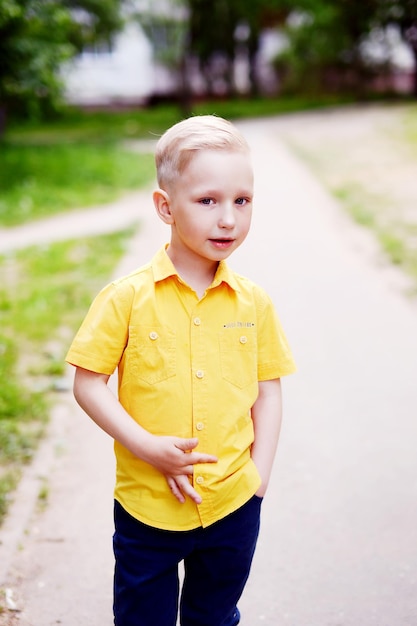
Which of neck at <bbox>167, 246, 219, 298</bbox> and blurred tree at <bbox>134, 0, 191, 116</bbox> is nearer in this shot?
neck at <bbox>167, 246, 219, 298</bbox>

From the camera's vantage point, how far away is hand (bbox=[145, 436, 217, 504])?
1679 millimetres

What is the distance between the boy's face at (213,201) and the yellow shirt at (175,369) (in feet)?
0.35

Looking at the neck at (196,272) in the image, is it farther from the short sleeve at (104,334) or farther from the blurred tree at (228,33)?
the blurred tree at (228,33)

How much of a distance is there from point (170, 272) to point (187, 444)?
0.41m

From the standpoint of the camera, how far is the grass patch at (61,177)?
10367 millimetres

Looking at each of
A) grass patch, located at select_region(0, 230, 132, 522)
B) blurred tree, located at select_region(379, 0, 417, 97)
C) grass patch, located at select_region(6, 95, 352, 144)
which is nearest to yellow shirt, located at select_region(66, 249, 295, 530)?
grass patch, located at select_region(0, 230, 132, 522)

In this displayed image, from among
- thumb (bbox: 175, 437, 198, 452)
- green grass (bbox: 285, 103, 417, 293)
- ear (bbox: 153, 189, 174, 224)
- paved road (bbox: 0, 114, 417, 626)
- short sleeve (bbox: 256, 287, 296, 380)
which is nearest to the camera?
thumb (bbox: 175, 437, 198, 452)

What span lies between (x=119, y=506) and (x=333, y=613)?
106 centimetres

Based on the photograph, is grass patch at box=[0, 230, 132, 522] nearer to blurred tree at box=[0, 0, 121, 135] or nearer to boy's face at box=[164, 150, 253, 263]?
boy's face at box=[164, 150, 253, 263]

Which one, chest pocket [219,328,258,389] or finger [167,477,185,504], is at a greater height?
chest pocket [219,328,258,389]

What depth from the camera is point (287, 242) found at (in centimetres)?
775

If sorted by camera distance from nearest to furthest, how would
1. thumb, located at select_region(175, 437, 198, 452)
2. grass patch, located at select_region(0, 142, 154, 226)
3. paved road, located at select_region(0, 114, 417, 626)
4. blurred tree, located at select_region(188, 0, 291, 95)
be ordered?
thumb, located at select_region(175, 437, 198, 452) < paved road, located at select_region(0, 114, 417, 626) < grass patch, located at select_region(0, 142, 154, 226) < blurred tree, located at select_region(188, 0, 291, 95)

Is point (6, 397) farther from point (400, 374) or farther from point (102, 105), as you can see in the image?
point (102, 105)

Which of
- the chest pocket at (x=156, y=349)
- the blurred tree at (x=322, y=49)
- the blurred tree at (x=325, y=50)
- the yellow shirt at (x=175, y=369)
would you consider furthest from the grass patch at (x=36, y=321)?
the blurred tree at (x=322, y=49)
